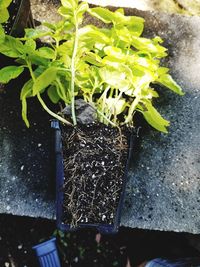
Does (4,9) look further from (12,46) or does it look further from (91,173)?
(91,173)

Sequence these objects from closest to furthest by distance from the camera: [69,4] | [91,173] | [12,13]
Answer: [69,4] < [91,173] < [12,13]

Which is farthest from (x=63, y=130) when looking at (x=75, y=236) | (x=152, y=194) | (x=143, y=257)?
(x=143, y=257)

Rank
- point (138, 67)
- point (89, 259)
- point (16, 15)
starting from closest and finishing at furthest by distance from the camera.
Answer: point (138, 67), point (16, 15), point (89, 259)

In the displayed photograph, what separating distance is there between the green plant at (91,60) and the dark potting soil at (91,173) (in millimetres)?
64

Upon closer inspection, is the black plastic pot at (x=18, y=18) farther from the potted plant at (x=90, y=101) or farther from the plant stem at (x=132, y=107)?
the plant stem at (x=132, y=107)

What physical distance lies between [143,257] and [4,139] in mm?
870

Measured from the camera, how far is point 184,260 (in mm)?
1678

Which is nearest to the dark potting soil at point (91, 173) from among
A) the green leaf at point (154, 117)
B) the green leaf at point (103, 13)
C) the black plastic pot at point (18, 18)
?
the green leaf at point (154, 117)

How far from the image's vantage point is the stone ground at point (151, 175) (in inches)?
64.0

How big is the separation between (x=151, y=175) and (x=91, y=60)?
0.58 m

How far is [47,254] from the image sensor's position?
70.6 inches

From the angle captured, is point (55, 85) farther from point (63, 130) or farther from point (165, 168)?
point (165, 168)

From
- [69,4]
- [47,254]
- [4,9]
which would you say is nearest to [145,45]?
[69,4]

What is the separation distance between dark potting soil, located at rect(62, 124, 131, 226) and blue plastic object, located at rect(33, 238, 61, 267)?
48cm
